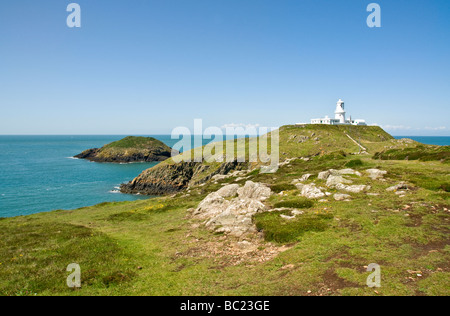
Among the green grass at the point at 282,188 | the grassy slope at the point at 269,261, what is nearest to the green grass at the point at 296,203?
the grassy slope at the point at 269,261

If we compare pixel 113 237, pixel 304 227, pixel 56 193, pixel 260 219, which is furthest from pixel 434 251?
→ pixel 56 193

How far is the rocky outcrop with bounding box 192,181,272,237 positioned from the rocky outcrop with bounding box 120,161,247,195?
60628 millimetres

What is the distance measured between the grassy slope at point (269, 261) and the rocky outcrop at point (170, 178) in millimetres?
72914

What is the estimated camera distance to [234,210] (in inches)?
1257

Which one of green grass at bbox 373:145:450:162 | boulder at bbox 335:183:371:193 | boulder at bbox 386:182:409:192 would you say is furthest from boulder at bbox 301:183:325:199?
green grass at bbox 373:145:450:162

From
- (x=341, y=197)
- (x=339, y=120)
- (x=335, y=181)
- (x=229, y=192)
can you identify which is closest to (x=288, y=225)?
(x=341, y=197)

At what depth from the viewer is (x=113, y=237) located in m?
29.3

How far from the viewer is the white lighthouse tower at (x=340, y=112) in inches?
6614

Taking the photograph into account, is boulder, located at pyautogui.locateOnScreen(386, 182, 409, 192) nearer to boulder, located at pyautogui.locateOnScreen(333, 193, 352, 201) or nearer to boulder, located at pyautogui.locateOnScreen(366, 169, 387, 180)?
boulder, located at pyautogui.locateOnScreen(366, 169, 387, 180)

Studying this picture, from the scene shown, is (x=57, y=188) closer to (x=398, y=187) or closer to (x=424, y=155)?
(x=398, y=187)

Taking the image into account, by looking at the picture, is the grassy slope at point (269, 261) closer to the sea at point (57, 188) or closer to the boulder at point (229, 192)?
the boulder at point (229, 192)

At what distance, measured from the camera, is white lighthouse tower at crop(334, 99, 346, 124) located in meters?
168
